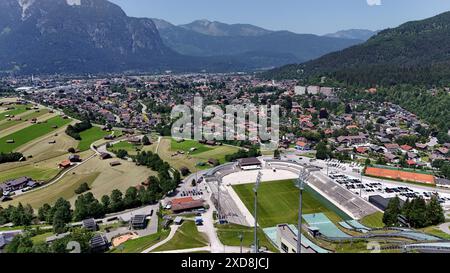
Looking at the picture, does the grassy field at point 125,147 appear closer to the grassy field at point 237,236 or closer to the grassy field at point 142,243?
the grassy field at point 142,243

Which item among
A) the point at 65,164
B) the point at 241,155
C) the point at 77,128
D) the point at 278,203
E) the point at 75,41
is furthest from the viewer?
the point at 75,41

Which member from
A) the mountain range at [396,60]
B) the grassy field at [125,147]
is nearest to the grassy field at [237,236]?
the grassy field at [125,147]

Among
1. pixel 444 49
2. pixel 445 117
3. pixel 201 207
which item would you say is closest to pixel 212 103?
pixel 445 117

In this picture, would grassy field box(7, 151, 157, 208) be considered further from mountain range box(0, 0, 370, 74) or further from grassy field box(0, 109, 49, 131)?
mountain range box(0, 0, 370, 74)

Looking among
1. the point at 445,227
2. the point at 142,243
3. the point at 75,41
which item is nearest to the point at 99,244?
the point at 142,243

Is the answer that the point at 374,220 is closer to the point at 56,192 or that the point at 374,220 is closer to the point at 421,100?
the point at 56,192

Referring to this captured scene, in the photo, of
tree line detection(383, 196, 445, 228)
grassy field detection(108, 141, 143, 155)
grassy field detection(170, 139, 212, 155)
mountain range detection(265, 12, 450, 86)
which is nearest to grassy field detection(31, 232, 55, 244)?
A: grassy field detection(108, 141, 143, 155)
